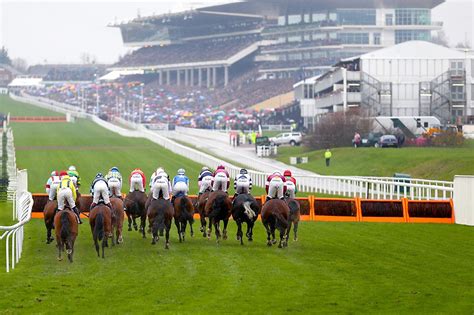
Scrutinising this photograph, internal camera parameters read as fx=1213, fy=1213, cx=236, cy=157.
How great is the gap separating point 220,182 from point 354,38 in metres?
147

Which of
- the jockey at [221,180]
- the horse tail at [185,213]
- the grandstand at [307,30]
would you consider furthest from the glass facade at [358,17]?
the horse tail at [185,213]

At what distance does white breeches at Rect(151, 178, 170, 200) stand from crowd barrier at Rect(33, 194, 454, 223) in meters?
8.02

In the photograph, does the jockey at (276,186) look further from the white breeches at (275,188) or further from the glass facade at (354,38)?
the glass facade at (354,38)

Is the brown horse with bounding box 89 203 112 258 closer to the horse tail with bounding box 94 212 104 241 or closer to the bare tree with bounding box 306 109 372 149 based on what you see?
the horse tail with bounding box 94 212 104 241

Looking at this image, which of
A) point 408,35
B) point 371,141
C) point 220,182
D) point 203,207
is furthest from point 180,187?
point 408,35

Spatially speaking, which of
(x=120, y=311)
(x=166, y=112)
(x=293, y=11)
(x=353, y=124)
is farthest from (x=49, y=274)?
(x=293, y=11)

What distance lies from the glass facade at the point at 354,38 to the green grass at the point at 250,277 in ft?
478

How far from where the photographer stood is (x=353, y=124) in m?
82.3

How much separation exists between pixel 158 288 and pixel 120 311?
7.54ft

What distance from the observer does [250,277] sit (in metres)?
20.6

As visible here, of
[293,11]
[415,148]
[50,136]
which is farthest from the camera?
[293,11]

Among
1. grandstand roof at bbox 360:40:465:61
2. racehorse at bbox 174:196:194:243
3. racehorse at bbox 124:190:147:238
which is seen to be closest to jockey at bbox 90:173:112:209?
racehorse at bbox 174:196:194:243

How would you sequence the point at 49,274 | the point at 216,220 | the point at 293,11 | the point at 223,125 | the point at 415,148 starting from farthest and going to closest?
the point at 293,11
the point at 223,125
the point at 415,148
the point at 216,220
the point at 49,274

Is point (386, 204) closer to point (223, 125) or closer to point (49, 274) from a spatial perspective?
point (49, 274)
